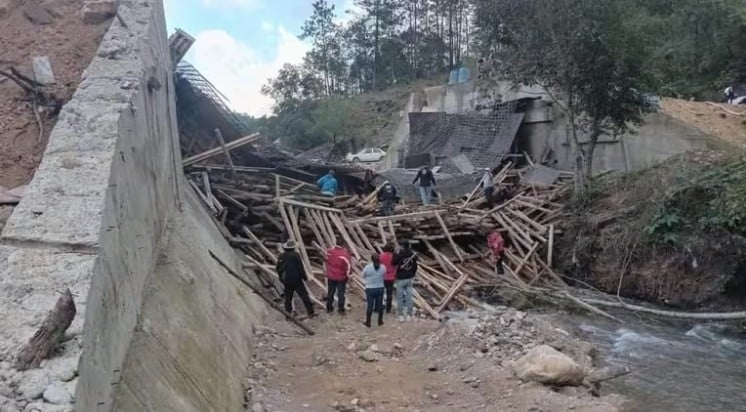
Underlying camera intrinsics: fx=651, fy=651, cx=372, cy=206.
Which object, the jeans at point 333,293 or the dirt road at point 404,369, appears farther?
the jeans at point 333,293

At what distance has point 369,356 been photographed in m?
9.47

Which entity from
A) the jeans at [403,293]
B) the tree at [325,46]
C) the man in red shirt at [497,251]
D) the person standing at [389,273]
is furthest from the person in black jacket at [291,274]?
the tree at [325,46]

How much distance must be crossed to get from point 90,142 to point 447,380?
565cm

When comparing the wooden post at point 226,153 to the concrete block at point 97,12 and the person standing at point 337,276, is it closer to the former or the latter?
the person standing at point 337,276

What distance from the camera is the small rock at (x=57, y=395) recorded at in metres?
2.96

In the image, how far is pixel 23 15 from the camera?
829 centimetres

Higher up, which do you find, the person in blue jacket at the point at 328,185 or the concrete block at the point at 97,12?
the concrete block at the point at 97,12

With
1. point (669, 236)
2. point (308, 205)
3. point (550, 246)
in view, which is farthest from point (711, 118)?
point (308, 205)

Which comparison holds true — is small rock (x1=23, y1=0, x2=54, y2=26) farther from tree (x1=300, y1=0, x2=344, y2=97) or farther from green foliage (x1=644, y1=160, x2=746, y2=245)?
tree (x1=300, y1=0, x2=344, y2=97)

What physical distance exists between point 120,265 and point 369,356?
544 centimetres

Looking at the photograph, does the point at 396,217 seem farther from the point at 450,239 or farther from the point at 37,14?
the point at 37,14

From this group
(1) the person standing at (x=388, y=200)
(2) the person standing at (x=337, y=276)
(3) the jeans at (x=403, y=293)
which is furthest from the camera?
(1) the person standing at (x=388, y=200)

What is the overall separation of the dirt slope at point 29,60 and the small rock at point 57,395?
3.04m

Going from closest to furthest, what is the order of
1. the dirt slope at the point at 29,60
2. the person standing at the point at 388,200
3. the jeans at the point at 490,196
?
the dirt slope at the point at 29,60 → the person standing at the point at 388,200 → the jeans at the point at 490,196
